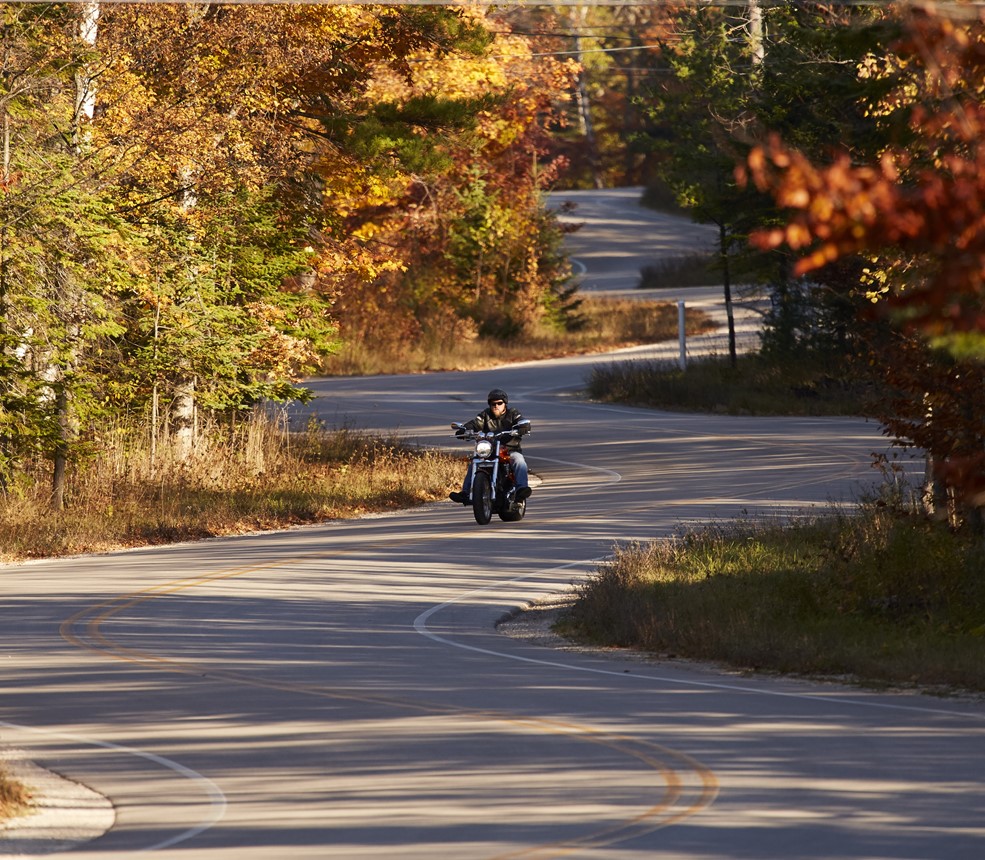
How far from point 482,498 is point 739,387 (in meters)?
18.4

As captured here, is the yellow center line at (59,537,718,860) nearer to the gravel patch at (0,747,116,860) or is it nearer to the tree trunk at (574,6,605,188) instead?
the gravel patch at (0,747,116,860)

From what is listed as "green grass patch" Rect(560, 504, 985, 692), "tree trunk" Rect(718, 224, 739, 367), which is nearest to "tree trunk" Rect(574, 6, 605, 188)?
"tree trunk" Rect(718, 224, 739, 367)

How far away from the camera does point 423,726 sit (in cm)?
1117

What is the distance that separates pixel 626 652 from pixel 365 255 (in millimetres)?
17676

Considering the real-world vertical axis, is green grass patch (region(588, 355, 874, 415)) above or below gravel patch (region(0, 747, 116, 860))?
above

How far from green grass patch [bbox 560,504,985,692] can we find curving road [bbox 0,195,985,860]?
1.78 ft

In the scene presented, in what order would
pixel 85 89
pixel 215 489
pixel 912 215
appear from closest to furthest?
pixel 912 215 < pixel 85 89 < pixel 215 489

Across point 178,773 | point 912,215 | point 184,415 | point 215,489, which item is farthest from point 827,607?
point 184,415

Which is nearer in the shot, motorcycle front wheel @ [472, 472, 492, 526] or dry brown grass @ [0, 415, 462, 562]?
motorcycle front wheel @ [472, 472, 492, 526]

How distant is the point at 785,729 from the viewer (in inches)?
435

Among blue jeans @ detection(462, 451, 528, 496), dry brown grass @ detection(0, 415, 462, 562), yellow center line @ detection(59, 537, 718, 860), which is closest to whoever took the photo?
yellow center line @ detection(59, 537, 718, 860)

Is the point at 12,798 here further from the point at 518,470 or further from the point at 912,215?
the point at 518,470

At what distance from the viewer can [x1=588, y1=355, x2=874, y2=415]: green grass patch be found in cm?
3912

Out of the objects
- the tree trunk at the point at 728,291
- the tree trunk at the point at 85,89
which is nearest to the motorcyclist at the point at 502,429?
the tree trunk at the point at 85,89
